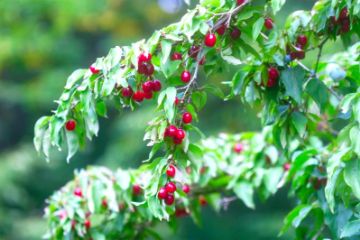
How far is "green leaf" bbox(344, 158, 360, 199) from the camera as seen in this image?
161 cm

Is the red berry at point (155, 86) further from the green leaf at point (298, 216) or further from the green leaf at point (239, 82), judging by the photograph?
the green leaf at point (298, 216)

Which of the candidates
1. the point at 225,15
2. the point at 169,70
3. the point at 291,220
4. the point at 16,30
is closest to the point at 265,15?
the point at 225,15

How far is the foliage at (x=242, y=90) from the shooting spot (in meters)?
1.77

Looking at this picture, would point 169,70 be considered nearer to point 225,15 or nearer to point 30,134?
point 225,15

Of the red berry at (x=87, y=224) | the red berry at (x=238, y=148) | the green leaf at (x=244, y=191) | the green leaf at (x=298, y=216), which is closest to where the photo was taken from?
the green leaf at (x=298, y=216)

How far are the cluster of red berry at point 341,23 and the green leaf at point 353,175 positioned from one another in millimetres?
510

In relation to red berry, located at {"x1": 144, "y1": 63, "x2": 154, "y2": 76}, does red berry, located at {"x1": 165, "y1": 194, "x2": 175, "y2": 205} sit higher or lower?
lower

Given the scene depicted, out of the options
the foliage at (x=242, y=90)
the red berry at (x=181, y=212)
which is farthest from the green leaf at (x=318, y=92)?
the red berry at (x=181, y=212)

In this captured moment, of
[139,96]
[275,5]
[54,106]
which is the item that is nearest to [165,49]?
[139,96]

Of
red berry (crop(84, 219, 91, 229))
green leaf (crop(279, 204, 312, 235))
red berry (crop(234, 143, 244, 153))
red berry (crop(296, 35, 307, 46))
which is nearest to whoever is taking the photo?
red berry (crop(296, 35, 307, 46))

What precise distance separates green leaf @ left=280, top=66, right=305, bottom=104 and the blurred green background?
4.93m

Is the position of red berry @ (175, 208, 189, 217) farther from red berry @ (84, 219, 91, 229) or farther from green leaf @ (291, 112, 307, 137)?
green leaf @ (291, 112, 307, 137)

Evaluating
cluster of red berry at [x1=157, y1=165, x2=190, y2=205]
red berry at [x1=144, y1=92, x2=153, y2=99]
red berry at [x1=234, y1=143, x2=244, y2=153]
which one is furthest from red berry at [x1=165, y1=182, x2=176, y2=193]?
red berry at [x1=234, y1=143, x2=244, y2=153]

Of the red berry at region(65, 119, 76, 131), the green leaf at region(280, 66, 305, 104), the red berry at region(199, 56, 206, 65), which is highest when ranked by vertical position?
the red berry at region(65, 119, 76, 131)
